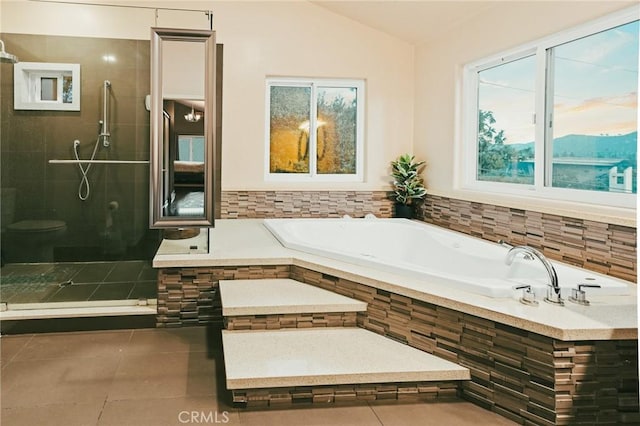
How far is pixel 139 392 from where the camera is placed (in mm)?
2213

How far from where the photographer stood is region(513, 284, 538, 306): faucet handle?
2059 mm

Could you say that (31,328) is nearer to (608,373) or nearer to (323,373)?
(323,373)

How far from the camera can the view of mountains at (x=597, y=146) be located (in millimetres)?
2568

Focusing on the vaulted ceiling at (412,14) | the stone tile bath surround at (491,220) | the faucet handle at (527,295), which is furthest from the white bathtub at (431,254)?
the vaulted ceiling at (412,14)

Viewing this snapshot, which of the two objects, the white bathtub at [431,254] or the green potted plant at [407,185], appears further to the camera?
the green potted plant at [407,185]

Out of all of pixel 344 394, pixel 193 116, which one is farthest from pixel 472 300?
pixel 193 116

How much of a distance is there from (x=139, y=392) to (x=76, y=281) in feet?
4.83

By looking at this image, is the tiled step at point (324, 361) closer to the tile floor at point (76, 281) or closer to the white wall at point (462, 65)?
the tile floor at point (76, 281)

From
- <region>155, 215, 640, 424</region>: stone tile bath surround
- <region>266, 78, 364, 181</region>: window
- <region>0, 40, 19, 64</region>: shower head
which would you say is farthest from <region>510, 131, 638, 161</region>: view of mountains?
<region>0, 40, 19, 64</region>: shower head

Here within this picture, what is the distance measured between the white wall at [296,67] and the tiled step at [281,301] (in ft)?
6.22

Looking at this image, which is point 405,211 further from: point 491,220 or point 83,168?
point 83,168

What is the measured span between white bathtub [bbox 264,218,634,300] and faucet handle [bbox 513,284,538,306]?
3 centimetres

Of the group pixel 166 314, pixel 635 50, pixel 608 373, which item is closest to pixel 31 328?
pixel 166 314

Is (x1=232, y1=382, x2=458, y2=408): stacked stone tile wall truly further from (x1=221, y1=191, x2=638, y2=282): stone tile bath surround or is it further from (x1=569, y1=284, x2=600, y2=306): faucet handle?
(x1=221, y1=191, x2=638, y2=282): stone tile bath surround
